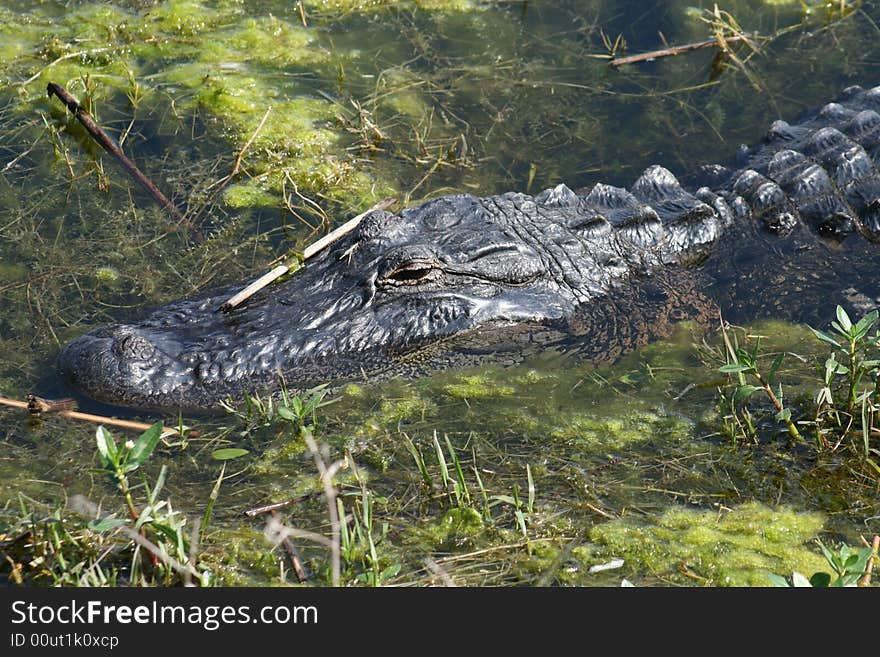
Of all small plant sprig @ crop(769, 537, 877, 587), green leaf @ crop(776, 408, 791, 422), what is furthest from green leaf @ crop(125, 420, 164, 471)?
green leaf @ crop(776, 408, 791, 422)

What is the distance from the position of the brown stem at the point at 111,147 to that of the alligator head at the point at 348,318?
39.9 inches

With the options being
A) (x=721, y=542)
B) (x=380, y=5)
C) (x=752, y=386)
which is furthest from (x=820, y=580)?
(x=380, y=5)

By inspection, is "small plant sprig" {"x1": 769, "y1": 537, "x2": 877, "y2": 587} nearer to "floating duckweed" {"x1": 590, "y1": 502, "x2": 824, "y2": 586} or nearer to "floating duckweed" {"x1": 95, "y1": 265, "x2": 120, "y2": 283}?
"floating duckweed" {"x1": 590, "y1": 502, "x2": 824, "y2": 586}

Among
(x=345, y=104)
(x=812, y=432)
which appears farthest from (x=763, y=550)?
(x=345, y=104)

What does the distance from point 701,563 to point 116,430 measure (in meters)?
2.31

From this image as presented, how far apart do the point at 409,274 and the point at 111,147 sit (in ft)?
7.69

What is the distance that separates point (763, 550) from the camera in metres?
3.06

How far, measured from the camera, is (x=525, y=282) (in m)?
4.64

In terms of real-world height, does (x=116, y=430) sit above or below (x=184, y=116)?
below

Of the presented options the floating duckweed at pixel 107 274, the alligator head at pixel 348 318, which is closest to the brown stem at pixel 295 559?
the alligator head at pixel 348 318

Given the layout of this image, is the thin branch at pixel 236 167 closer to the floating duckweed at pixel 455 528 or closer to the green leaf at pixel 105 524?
the floating duckweed at pixel 455 528

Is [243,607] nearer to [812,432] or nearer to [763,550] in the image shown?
[763,550]

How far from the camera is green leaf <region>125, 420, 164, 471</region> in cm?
264

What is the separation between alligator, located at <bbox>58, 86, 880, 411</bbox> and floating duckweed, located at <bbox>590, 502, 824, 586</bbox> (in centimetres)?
137
